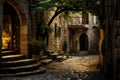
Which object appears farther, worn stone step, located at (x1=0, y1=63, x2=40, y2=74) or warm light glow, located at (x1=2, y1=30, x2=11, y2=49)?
warm light glow, located at (x1=2, y1=30, x2=11, y2=49)

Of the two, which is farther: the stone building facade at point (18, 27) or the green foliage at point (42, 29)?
the green foliage at point (42, 29)

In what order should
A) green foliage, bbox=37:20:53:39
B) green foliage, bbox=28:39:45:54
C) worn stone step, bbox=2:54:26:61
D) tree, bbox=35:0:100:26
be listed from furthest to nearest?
green foliage, bbox=37:20:53:39, green foliage, bbox=28:39:45:54, tree, bbox=35:0:100:26, worn stone step, bbox=2:54:26:61

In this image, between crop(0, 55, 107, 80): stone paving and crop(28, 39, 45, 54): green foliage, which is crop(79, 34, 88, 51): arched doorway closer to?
crop(0, 55, 107, 80): stone paving

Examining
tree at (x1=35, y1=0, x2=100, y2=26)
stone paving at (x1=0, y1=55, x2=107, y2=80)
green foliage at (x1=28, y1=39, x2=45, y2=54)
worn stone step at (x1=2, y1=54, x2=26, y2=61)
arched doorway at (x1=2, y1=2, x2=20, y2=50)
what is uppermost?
tree at (x1=35, y1=0, x2=100, y2=26)

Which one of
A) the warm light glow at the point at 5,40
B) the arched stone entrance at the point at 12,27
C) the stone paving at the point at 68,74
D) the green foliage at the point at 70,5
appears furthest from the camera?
the warm light glow at the point at 5,40

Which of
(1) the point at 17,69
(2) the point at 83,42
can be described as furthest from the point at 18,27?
(2) the point at 83,42

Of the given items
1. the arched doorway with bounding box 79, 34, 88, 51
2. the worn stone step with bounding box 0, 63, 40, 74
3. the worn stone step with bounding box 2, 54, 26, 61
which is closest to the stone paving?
the worn stone step with bounding box 0, 63, 40, 74

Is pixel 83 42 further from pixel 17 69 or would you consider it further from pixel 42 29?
pixel 17 69

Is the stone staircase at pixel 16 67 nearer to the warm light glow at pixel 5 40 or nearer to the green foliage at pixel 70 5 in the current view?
the warm light glow at pixel 5 40

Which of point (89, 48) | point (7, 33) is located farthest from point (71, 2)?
point (89, 48)

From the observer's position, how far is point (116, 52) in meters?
6.83

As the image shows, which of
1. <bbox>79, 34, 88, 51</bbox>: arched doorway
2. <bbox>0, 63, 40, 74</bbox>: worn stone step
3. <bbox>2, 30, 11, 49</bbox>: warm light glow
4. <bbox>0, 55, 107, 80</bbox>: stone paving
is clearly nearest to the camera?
<bbox>0, 55, 107, 80</bbox>: stone paving

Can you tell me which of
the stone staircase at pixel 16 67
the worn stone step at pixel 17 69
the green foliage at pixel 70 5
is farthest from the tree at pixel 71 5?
the worn stone step at pixel 17 69

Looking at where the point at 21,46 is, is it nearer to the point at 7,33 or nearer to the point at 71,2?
the point at 7,33
